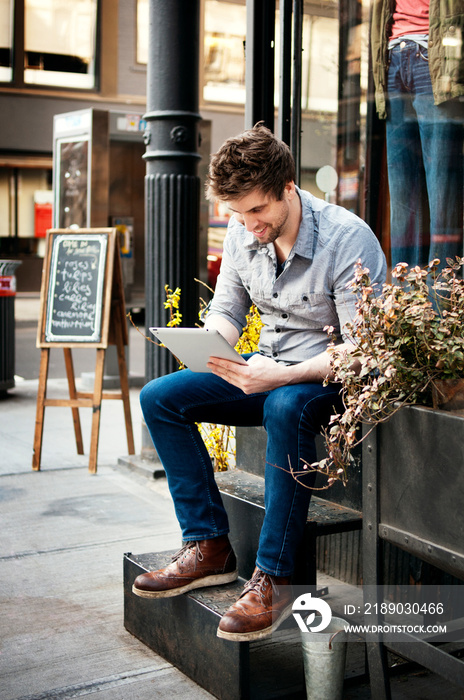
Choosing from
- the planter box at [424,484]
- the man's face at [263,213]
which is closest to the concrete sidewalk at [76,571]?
the planter box at [424,484]

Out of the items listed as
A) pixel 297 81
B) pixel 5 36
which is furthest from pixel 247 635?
pixel 5 36

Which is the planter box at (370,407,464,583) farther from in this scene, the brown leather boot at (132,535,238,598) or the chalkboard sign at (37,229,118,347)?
the chalkboard sign at (37,229,118,347)

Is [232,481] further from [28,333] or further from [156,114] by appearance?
[28,333]

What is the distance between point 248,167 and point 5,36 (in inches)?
626

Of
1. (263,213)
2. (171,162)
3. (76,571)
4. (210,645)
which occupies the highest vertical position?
(171,162)

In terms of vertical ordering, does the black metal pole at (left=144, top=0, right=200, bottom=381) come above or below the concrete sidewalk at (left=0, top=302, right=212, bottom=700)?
above

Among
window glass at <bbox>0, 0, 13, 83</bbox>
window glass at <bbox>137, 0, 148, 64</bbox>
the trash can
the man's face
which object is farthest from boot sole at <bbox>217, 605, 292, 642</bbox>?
window glass at <bbox>137, 0, 148, 64</bbox>

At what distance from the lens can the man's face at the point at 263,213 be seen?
257cm

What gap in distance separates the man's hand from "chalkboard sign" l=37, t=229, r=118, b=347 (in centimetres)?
257

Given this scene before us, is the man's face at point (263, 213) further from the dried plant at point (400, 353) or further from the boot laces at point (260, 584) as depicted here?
the boot laces at point (260, 584)

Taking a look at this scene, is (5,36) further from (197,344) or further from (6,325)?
(197,344)

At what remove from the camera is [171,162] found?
15.4ft

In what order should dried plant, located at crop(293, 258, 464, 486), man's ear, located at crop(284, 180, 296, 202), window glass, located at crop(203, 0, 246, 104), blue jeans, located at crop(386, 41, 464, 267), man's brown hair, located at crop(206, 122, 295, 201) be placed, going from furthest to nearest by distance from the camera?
window glass, located at crop(203, 0, 246, 104), blue jeans, located at crop(386, 41, 464, 267), man's ear, located at crop(284, 180, 296, 202), man's brown hair, located at crop(206, 122, 295, 201), dried plant, located at crop(293, 258, 464, 486)

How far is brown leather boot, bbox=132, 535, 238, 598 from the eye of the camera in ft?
8.51
